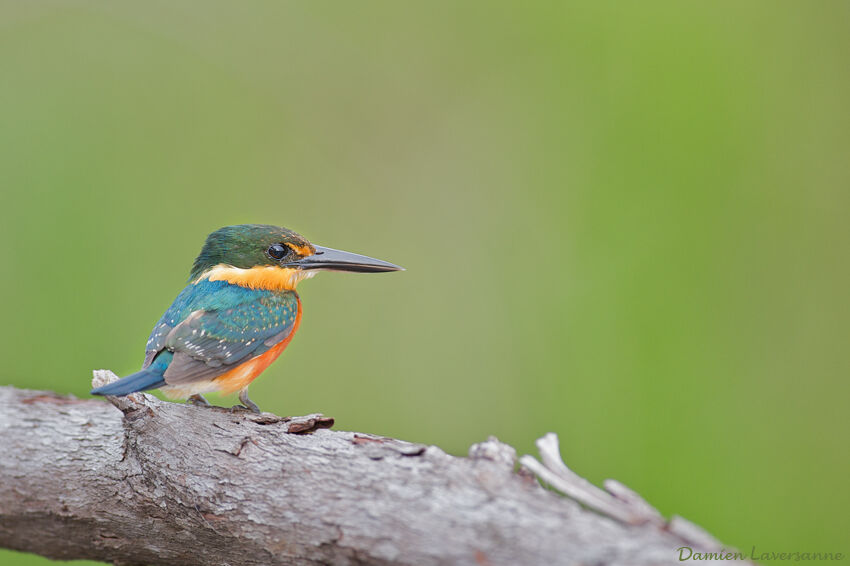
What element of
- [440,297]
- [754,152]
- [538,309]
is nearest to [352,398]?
[440,297]

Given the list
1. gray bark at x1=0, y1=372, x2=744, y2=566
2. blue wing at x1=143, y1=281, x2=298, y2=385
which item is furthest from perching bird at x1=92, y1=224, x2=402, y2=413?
gray bark at x1=0, y1=372, x2=744, y2=566

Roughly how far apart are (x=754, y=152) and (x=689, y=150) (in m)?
0.32

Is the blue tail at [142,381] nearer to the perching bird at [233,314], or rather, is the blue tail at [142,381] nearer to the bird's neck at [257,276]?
the perching bird at [233,314]

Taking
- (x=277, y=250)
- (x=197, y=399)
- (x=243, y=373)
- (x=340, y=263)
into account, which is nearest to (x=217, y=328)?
(x=243, y=373)

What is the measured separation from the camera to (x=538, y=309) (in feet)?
13.0

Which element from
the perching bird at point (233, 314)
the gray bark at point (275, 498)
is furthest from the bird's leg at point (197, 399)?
the gray bark at point (275, 498)

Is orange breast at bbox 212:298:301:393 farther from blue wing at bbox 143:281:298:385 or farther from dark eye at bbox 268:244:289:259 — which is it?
dark eye at bbox 268:244:289:259

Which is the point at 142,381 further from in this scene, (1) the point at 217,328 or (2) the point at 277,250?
(2) the point at 277,250

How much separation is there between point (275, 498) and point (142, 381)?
0.52 m

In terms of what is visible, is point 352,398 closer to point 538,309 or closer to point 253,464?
point 538,309

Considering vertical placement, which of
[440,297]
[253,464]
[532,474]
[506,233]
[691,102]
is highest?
[691,102]

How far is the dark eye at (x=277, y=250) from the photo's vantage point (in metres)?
2.79

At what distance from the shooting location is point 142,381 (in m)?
2.13

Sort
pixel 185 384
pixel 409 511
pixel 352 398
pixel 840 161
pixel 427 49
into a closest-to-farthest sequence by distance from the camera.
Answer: pixel 409 511, pixel 185 384, pixel 840 161, pixel 352 398, pixel 427 49
